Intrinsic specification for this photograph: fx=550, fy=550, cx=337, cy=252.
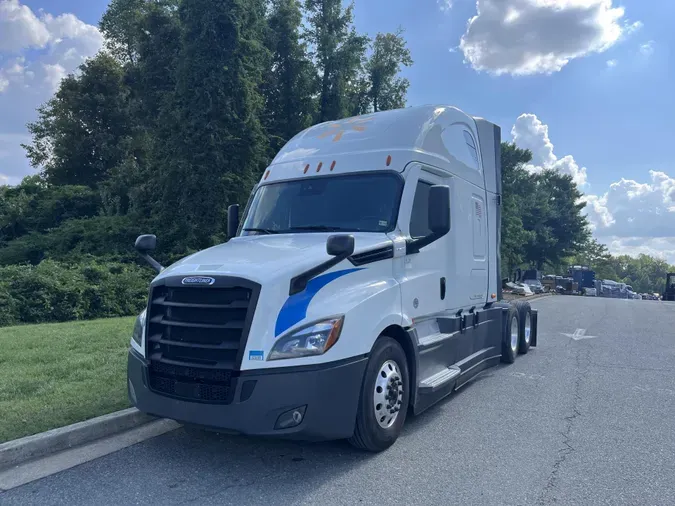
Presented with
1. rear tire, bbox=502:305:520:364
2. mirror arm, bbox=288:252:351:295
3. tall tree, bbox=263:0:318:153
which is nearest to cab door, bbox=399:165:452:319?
mirror arm, bbox=288:252:351:295

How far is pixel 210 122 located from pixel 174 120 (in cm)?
194

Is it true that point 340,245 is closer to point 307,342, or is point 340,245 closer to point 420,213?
point 307,342

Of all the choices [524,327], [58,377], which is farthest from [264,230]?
[524,327]

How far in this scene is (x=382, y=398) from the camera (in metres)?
4.77

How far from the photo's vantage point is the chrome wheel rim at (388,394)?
4730 mm

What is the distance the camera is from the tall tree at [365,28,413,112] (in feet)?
102

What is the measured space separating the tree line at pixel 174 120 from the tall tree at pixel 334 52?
0.07m

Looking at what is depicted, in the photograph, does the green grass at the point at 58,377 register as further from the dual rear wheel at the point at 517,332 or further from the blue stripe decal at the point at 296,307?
the dual rear wheel at the point at 517,332

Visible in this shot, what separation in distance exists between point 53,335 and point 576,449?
344 inches

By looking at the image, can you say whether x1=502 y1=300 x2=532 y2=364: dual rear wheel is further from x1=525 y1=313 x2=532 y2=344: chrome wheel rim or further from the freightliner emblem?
the freightliner emblem

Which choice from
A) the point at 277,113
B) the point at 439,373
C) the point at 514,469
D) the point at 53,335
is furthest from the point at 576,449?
the point at 277,113

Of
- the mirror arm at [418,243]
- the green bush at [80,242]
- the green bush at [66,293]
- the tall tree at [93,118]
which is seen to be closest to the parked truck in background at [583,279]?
the tall tree at [93,118]

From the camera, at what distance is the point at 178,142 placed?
21.4 m

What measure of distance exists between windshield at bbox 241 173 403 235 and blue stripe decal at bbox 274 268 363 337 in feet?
3.88
